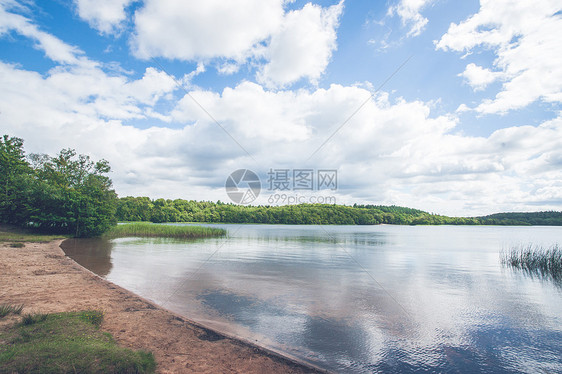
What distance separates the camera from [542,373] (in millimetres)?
5613

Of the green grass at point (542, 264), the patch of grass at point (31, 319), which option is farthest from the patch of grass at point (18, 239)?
the green grass at point (542, 264)

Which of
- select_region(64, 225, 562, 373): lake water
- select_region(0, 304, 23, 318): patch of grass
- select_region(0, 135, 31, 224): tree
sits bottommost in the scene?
select_region(64, 225, 562, 373): lake water

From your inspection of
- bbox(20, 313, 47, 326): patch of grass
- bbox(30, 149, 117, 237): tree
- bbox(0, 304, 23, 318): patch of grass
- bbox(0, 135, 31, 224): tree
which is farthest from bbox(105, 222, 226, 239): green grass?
bbox(20, 313, 47, 326): patch of grass

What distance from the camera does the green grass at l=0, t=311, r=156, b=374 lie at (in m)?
3.84

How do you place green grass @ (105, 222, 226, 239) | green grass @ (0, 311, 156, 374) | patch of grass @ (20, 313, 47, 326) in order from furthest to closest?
1. green grass @ (105, 222, 226, 239)
2. patch of grass @ (20, 313, 47, 326)
3. green grass @ (0, 311, 156, 374)

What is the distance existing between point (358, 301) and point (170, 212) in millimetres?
97833

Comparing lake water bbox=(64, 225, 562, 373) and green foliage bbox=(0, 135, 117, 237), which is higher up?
green foliage bbox=(0, 135, 117, 237)

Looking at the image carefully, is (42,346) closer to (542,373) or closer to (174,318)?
(174,318)

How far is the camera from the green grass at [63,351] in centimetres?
384

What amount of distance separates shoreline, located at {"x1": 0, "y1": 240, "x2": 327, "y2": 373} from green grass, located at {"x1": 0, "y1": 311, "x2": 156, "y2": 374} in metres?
0.38

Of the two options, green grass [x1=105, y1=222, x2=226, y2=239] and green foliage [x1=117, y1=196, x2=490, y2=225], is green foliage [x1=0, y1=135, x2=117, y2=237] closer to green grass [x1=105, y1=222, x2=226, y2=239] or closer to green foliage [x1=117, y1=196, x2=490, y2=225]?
green grass [x1=105, y1=222, x2=226, y2=239]

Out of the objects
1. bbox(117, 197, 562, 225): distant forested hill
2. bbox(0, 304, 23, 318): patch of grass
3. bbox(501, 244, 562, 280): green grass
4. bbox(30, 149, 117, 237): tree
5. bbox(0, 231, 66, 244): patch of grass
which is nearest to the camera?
bbox(0, 304, 23, 318): patch of grass

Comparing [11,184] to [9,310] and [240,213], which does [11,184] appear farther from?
[240,213]

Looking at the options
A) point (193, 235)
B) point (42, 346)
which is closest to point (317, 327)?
point (42, 346)
